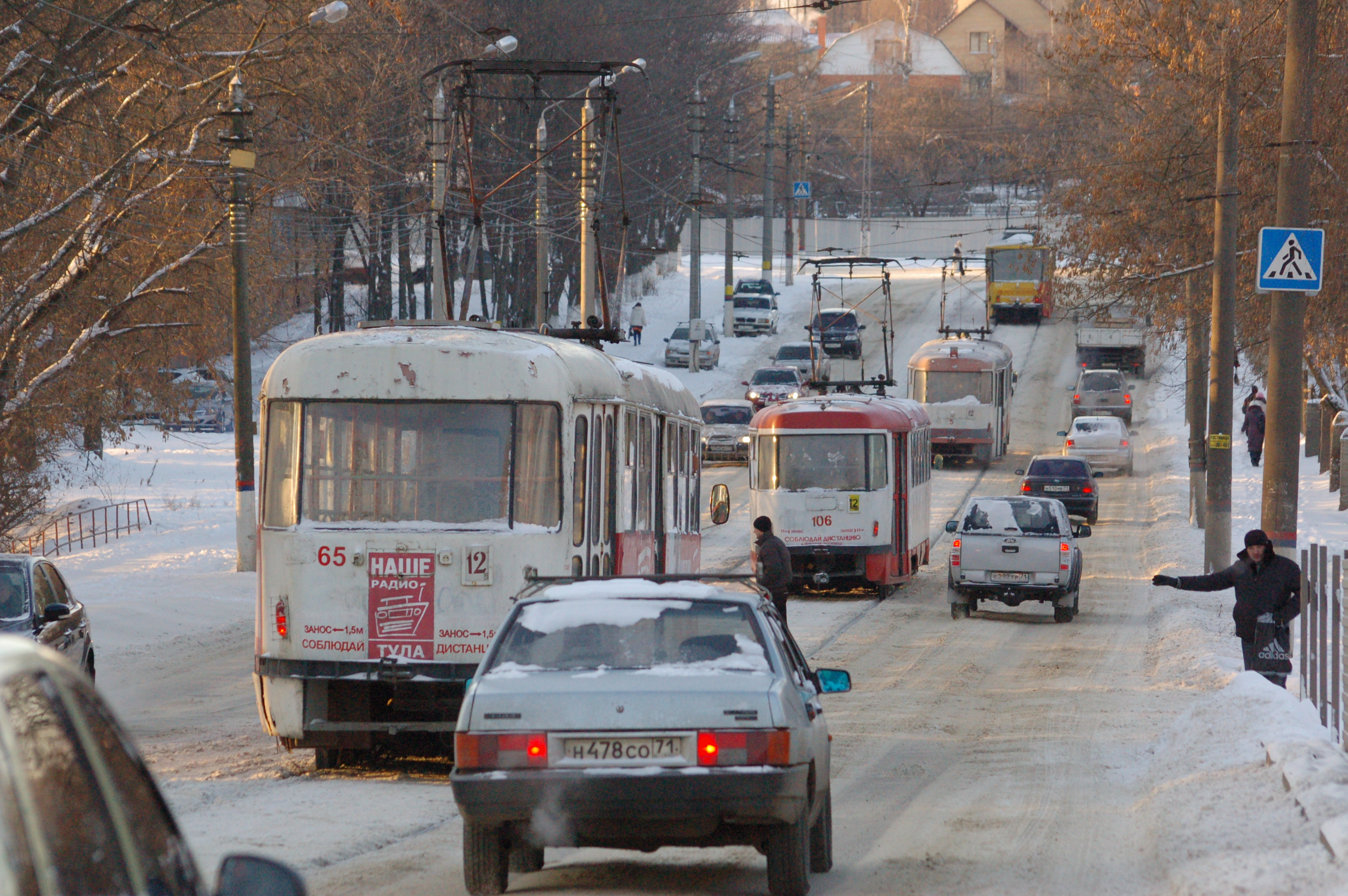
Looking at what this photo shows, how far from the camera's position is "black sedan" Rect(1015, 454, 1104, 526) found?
35812 mm

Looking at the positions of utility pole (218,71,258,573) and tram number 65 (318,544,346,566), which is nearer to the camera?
tram number 65 (318,544,346,566)

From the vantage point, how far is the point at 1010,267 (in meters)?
63.8

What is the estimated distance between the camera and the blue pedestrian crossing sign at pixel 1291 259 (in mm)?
14586

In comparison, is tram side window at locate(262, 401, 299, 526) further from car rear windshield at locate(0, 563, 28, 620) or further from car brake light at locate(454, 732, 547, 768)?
car brake light at locate(454, 732, 547, 768)

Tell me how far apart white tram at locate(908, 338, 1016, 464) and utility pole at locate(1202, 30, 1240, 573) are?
57.3 feet

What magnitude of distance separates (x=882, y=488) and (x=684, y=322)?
134 feet

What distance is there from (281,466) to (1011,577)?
13439 millimetres

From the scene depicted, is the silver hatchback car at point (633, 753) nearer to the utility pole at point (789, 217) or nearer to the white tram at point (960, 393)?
the white tram at point (960, 393)

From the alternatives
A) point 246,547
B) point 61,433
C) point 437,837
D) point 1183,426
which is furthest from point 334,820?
point 1183,426

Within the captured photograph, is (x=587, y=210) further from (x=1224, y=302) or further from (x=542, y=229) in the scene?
(x=1224, y=302)

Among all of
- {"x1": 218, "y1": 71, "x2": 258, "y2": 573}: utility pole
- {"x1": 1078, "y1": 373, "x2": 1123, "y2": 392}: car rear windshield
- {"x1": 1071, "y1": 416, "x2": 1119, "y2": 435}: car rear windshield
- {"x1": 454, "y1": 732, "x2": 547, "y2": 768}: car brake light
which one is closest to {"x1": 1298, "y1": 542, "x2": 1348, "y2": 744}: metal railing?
{"x1": 454, "y1": 732, "x2": 547, "y2": 768}: car brake light

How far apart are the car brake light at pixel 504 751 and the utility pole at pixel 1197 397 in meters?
26.3

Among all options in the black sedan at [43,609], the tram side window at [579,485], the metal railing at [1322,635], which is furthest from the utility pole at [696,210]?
the tram side window at [579,485]

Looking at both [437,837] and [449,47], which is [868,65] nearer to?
[449,47]
